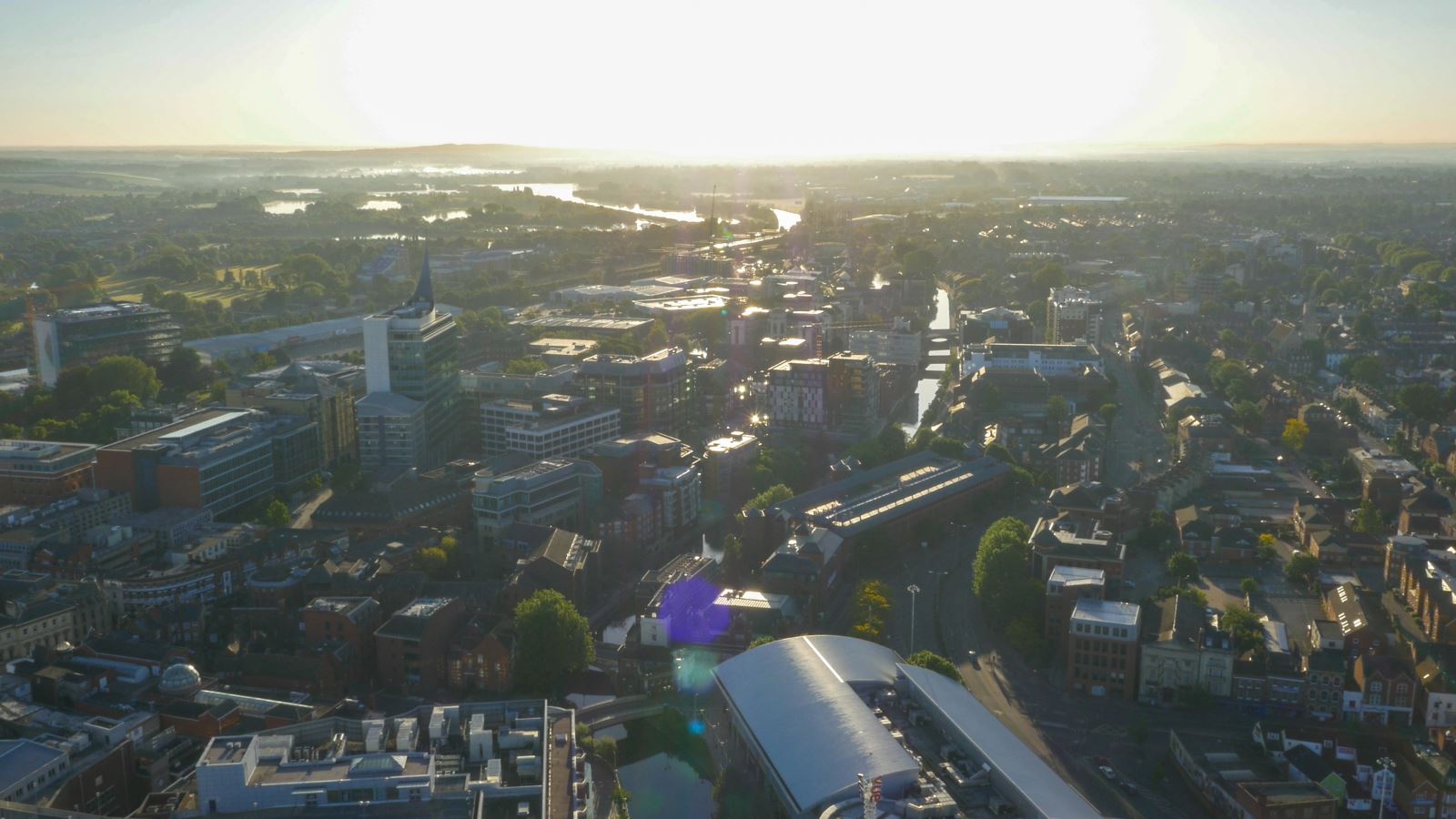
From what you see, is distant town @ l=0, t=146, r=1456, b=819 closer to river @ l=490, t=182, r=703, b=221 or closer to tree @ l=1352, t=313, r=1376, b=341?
tree @ l=1352, t=313, r=1376, b=341

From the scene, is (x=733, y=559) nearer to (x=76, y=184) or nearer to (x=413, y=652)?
(x=413, y=652)

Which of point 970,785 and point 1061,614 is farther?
point 1061,614

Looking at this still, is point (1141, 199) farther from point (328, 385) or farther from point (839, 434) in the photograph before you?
point (328, 385)

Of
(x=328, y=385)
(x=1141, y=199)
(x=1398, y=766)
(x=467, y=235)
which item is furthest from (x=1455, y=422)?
(x=1141, y=199)

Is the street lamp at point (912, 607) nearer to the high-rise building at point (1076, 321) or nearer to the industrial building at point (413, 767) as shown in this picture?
the industrial building at point (413, 767)

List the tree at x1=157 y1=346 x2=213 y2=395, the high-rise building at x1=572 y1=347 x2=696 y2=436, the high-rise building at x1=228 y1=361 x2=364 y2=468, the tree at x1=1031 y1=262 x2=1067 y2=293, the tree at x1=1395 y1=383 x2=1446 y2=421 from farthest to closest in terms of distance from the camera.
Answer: the tree at x1=1031 y1=262 x2=1067 y2=293 < the tree at x1=157 y1=346 x2=213 y2=395 < the tree at x1=1395 y1=383 x2=1446 y2=421 < the high-rise building at x1=572 y1=347 x2=696 y2=436 < the high-rise building at x1=228 y1=361 x2=364 y2=468

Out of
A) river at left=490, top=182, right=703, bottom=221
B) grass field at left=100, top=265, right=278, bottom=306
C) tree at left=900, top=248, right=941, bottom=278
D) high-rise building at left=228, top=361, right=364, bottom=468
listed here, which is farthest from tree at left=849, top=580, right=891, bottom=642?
river at left=490, top=182, right=703, bottom=221

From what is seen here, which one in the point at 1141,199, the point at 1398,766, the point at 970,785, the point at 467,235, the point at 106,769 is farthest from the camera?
the point at 1141,199

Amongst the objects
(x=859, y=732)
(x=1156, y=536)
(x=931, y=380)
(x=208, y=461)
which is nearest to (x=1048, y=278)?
(x=931, y=380)
